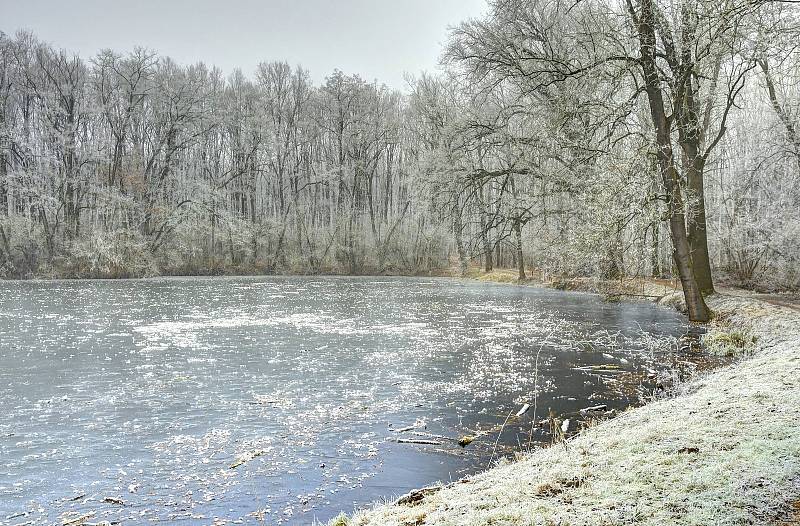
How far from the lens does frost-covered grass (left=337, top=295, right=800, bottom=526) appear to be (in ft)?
13.2

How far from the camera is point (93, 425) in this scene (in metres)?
8.71

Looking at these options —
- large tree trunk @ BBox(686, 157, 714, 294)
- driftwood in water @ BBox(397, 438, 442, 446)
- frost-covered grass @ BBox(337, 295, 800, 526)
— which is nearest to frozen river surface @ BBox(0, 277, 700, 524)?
driftwood in water @ BBox(397, 438, 442, 446)

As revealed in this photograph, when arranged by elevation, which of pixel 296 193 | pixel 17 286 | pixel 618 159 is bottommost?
pixel 17 286

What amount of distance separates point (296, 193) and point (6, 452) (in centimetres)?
5261

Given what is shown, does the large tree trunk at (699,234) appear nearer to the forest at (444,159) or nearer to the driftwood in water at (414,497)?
the forest at (444,159)

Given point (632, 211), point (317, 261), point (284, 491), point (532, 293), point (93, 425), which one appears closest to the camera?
point (284, 491)

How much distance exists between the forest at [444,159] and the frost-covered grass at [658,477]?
447 cm

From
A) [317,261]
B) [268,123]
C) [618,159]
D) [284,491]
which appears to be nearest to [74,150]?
[268,123]

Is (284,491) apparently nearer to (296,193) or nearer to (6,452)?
(6,452)

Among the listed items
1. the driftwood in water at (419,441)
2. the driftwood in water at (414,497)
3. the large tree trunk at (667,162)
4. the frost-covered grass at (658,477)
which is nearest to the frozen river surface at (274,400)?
the driftwood in water at (419,441)

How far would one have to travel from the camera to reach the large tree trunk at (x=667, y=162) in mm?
16109

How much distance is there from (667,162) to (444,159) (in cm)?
1566

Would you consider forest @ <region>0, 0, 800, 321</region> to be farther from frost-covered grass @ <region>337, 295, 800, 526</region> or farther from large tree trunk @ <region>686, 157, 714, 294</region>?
frost-covered grass @ <region>337, 295, 800, 526</region>

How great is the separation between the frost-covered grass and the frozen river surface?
1.46m
